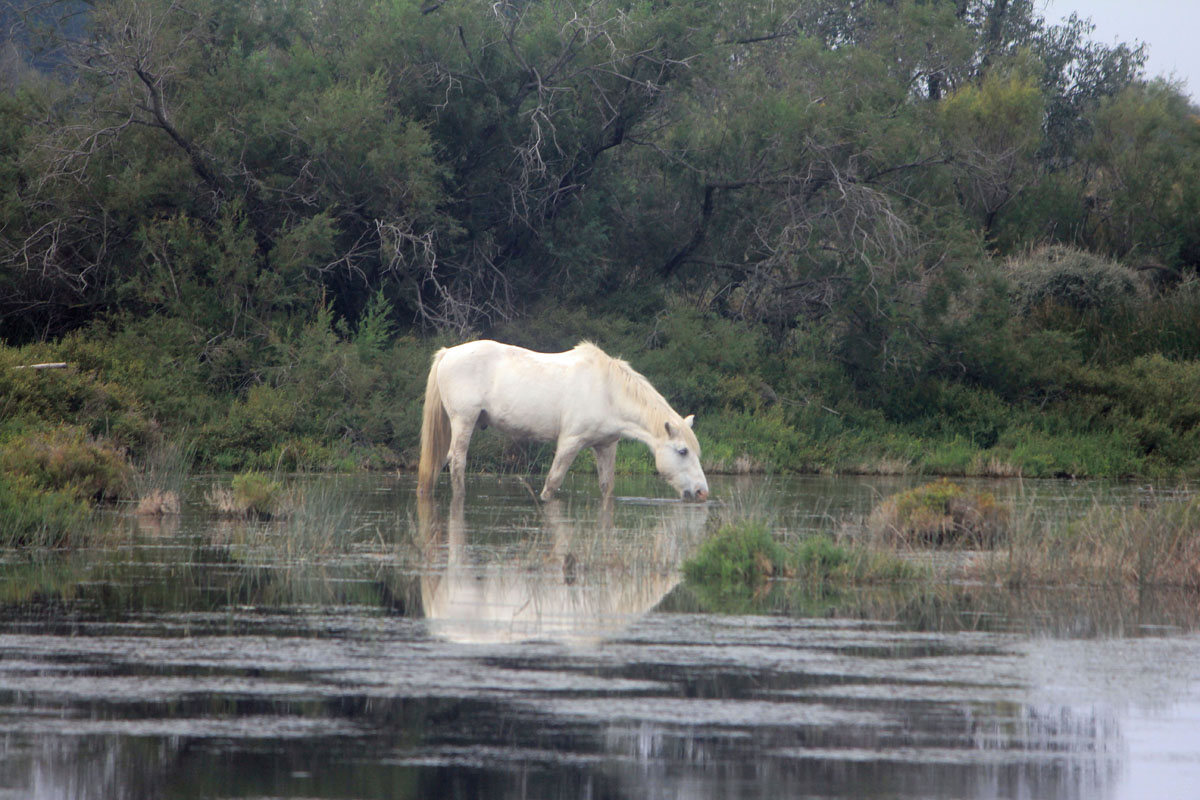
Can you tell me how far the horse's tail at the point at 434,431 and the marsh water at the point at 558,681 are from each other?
20.1ft

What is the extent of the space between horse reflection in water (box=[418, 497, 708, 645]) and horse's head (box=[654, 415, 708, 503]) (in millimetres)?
2924

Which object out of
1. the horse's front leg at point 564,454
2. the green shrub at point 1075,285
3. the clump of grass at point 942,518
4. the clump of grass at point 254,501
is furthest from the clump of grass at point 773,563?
the green shrub at point 1075,285

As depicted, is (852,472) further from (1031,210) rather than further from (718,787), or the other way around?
(718,787)

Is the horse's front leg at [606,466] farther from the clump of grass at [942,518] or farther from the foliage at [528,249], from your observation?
the foliage at [528,249]

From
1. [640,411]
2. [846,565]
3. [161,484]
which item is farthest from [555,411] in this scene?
[846,565]

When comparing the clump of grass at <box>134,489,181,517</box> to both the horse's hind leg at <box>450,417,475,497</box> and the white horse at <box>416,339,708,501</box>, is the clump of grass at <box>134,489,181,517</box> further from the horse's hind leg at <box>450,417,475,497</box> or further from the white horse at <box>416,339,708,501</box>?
the horse's hind leg at <box>450,417,475,497</box>

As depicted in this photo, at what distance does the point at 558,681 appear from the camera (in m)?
6.18

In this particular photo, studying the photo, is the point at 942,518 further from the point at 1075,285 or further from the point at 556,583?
the point at 1075,285

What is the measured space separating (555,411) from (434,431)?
5.22 feet

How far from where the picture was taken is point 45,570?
9.36 metres

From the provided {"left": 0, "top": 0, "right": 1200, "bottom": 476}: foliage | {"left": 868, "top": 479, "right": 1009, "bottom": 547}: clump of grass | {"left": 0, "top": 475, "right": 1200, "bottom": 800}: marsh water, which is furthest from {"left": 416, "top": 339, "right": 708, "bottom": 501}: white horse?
{"left": 0, "top": 475, "right": 1200, "bottom": 800}: marsh water

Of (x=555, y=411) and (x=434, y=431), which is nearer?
(x=555, y=411)

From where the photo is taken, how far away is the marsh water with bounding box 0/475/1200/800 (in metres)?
4.87

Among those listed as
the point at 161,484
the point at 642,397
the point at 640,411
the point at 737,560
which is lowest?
the point at 737,560
